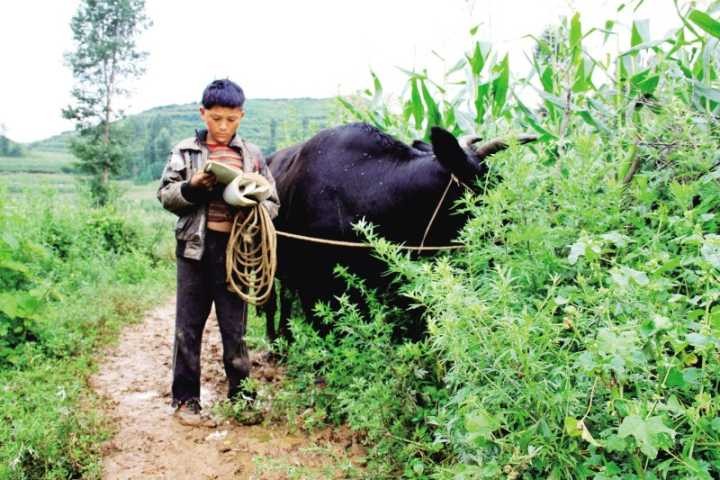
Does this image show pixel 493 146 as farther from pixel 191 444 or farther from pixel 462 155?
pixel 191 444

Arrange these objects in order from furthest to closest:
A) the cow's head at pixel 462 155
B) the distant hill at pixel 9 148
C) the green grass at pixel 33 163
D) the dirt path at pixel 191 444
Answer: the distant hill at pixel 9 148
the green grass at pixel 33 163
the cow's head at pixel 462 155
the dirt path at pixel 191 444

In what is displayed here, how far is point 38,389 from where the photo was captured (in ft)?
12.5

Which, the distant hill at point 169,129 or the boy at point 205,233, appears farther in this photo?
the distant hill at point 169,129

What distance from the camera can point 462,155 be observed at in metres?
3.16

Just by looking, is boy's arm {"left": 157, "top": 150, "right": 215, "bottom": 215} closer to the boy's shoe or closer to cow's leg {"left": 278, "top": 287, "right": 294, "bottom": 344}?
the boy's shoe

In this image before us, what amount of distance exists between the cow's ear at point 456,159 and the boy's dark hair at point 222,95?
1180 millimetres

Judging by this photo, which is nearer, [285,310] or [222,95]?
[222,95]

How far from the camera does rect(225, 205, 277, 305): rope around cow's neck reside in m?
3.43

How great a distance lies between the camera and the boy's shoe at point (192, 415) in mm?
3512

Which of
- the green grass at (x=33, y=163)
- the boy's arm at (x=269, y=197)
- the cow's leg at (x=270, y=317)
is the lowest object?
the cow's leg at (x=270, y=317)

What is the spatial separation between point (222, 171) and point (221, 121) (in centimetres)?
42

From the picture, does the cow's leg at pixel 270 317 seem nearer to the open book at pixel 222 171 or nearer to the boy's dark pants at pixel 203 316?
the boy's dark pants at pixel 203 316

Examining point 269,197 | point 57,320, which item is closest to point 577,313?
point 269,197

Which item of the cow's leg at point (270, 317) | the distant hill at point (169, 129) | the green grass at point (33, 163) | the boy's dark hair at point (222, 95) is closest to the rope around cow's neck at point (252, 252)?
the boy's dark hair at point (222, 95)
